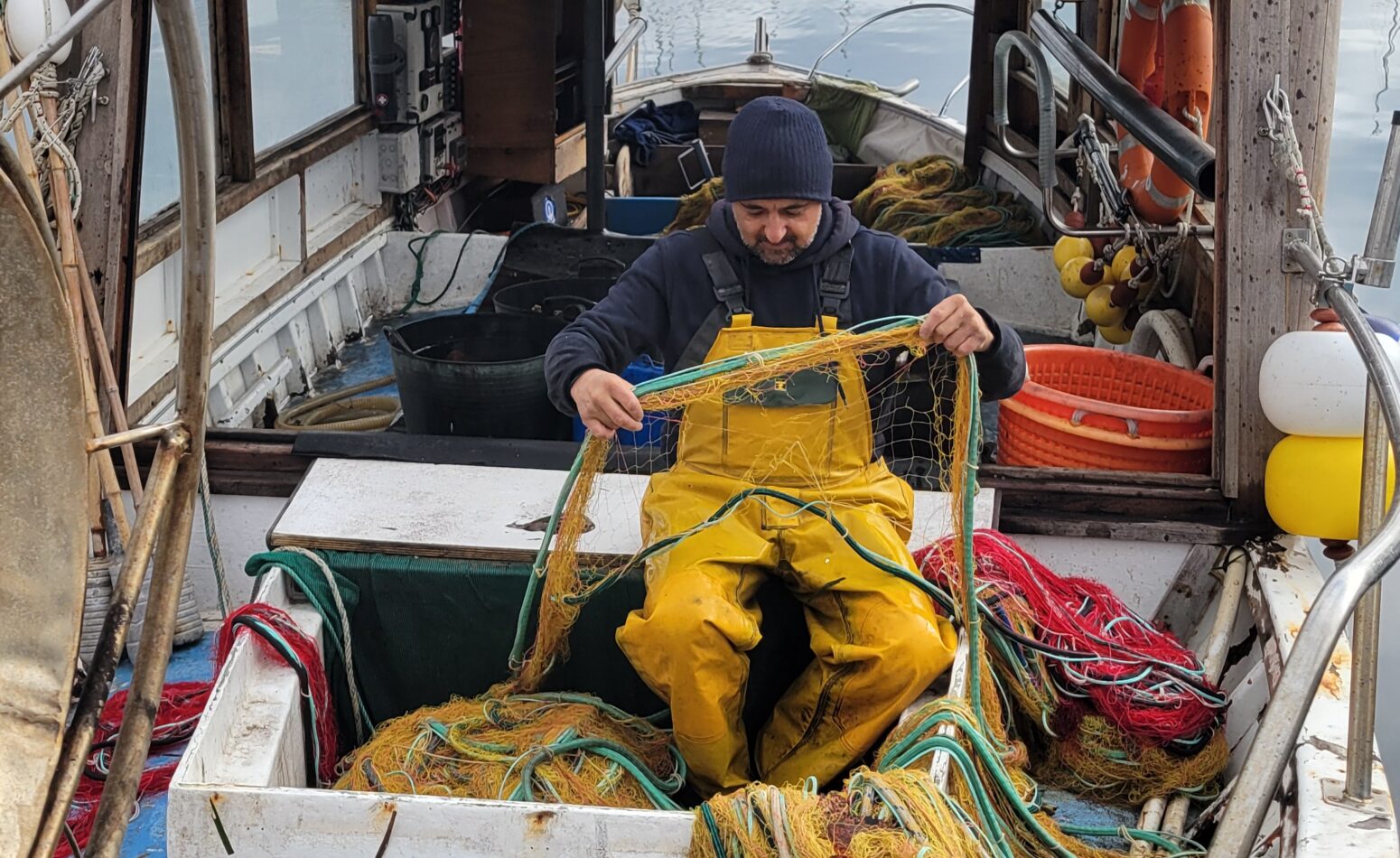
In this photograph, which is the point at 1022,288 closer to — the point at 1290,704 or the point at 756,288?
the point at 756,288

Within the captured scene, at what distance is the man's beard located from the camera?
2.99 metres

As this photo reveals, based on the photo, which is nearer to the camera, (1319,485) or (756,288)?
(756,288)

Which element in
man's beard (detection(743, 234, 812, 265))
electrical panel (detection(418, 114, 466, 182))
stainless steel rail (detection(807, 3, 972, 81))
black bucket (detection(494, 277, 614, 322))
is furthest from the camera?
stainless steel rail (detection(807, 3, 972, 81))

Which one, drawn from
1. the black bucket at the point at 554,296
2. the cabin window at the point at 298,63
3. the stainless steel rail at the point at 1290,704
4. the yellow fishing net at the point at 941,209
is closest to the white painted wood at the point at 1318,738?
the stainless steel rail at the point at 1290,704

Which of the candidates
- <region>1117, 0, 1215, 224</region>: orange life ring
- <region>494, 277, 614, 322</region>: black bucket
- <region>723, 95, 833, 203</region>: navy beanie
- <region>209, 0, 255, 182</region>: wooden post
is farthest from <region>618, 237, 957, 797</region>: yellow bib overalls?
<region>209, 0, 255, 182</region>: wooden post

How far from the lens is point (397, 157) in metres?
7.02

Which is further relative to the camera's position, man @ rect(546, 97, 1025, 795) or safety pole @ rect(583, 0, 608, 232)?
safety pole @ rect(583, 0, 608, 232)

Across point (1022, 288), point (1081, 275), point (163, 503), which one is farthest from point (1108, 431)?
point (163, 503)

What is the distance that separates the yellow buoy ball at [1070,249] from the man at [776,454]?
114 inches

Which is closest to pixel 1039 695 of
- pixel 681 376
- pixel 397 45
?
pixel 681 376

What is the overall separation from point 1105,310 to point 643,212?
3.79m

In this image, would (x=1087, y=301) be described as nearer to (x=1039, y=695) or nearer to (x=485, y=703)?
(x=1039, y=695)

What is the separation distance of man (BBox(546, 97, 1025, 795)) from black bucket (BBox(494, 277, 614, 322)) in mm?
2322

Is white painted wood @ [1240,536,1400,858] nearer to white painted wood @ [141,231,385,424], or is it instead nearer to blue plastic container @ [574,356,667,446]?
blue plastic container @ [574,356,667,446]
